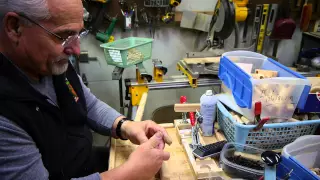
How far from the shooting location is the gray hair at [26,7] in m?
0.67

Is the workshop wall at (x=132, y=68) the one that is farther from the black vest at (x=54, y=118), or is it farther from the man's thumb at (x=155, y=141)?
the man's thumb at (x=155, y=141)

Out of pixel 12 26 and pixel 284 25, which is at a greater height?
pixel 12 26

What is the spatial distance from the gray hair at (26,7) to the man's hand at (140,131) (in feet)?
1.69

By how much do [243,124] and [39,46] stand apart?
70 cm

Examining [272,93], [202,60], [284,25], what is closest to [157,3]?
[202,60]

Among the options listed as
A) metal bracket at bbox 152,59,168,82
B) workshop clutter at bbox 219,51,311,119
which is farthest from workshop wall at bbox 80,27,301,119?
workshop clutter at bbox 219,51,311,119

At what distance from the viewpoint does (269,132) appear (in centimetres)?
93

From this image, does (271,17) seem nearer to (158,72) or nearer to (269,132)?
(158,72)

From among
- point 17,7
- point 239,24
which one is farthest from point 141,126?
point 239,24

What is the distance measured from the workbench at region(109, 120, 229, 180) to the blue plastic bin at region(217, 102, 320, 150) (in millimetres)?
126

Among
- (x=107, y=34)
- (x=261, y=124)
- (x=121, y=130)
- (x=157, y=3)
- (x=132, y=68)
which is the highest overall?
(x=157, y=3)

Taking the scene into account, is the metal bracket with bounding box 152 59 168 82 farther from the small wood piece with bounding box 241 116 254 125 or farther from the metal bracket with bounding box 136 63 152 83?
the small wood piece with bounding box 241 116 254 125

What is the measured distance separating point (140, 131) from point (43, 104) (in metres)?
0.37

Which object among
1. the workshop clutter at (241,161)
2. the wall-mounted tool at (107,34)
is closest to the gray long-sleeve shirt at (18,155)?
the workshop clutter at (241,161)
